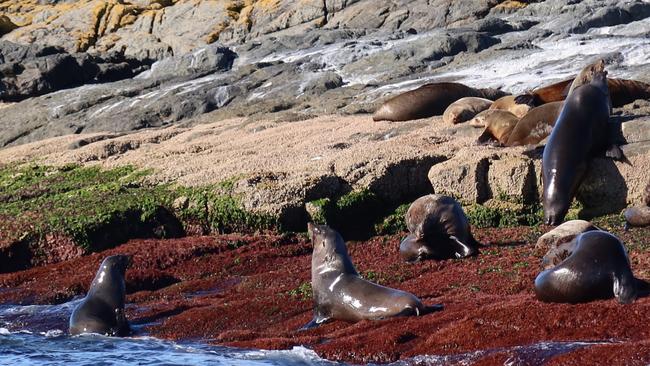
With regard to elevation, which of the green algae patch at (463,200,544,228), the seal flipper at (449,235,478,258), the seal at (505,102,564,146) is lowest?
the green algae patch at (463,200,544,228)

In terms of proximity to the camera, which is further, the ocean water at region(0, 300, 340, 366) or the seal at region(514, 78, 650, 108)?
the seal at region(514, 78, 650, 108)

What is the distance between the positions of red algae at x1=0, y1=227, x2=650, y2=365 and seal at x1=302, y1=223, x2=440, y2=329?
16 cm

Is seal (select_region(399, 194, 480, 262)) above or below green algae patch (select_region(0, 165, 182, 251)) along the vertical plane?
below

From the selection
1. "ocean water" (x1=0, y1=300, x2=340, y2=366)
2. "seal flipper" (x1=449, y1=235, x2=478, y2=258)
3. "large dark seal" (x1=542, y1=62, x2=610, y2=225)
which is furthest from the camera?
"large dark seal" (x1=542, y1=62, x2=610, y2=225)

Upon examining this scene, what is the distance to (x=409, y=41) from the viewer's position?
32531mm

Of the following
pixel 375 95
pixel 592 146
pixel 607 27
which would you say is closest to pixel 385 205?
pixel 592 146

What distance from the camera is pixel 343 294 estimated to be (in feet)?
32.7

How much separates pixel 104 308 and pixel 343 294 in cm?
307

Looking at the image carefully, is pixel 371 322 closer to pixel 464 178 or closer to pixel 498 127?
pixel 464 178

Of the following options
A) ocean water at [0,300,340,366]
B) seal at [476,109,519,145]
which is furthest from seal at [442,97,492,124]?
ocean water at [0,300,340,366]

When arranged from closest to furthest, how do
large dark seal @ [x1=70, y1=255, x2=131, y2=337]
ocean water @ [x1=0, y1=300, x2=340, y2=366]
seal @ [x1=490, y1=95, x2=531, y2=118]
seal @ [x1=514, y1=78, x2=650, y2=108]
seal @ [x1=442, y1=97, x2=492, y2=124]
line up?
ocean water @ [x1=0, y1=300, x2=340, y2=366] < large dark seal @ [x1=70, y1=255, x2=131, y2=337] < seal @ [x1=514, y1=78, x2=650, y2=108] < seal @ [x1=490, y1=95, x2=531, y2=118] < seal @ [x1=442, y1=97, x2=492, y2=124]

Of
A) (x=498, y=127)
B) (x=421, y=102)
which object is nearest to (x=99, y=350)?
(x=498, y=127)

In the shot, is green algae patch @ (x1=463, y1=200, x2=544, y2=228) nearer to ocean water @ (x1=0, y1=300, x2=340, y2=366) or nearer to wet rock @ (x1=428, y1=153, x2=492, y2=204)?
wet rock @ (x1=428, y1=153, x2=492, y2=204)

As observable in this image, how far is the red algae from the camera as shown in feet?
26.2
